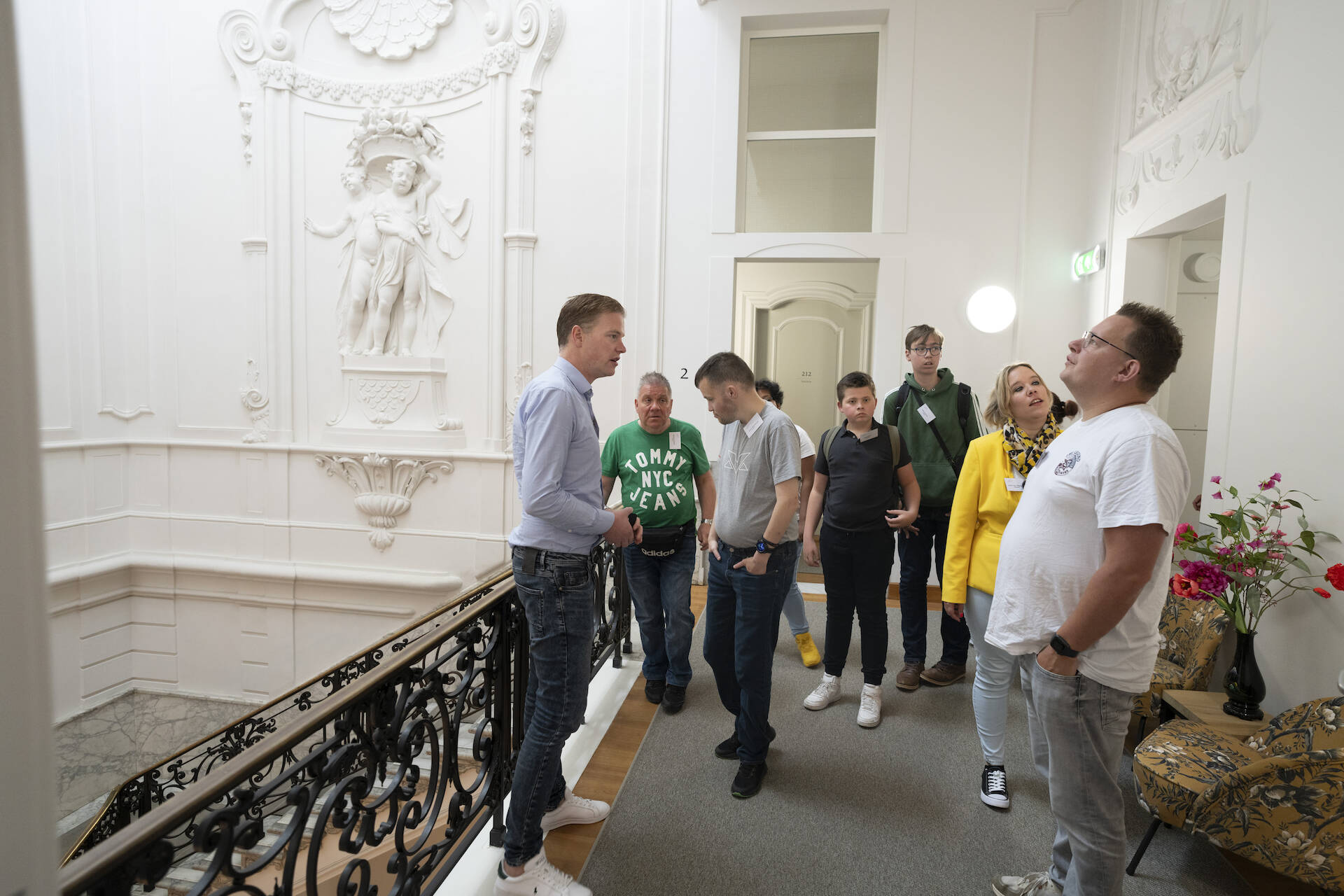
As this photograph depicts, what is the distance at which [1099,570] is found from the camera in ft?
5.23

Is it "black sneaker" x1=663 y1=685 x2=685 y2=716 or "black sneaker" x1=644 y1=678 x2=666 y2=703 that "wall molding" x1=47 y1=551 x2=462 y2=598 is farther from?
"black sneaker" x1=663 y1=685 x2=685 y2=716

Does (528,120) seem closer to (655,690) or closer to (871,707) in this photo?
(655,690)

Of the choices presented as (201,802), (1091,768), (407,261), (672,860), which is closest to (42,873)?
(201,802)

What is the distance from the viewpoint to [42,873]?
0.31 m

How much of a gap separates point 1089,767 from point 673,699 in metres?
2.02

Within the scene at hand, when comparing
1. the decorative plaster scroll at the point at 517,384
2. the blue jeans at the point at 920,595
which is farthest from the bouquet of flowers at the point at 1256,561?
the decorative plaster scroll at the point at 517,384

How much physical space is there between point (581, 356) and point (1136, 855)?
245cm

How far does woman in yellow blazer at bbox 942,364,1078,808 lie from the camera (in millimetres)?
2568

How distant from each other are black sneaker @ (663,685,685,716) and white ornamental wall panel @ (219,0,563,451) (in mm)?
3876

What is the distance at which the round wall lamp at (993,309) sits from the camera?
529 cm

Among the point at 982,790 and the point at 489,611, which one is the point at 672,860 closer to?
the point at 489,611

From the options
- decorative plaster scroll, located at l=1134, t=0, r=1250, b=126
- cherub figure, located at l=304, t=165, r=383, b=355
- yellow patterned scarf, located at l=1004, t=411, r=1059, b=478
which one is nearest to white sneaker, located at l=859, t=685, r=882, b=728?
yellow patterned scarf, located at l=1004, t=411, r=1059, b=478

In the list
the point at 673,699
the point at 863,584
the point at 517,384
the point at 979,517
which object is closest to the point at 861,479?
the point at 863,584

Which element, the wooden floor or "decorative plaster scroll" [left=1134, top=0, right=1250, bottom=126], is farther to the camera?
"decorative plaster scroll" [left=1134, top=0, right=1250, bottom=126]
